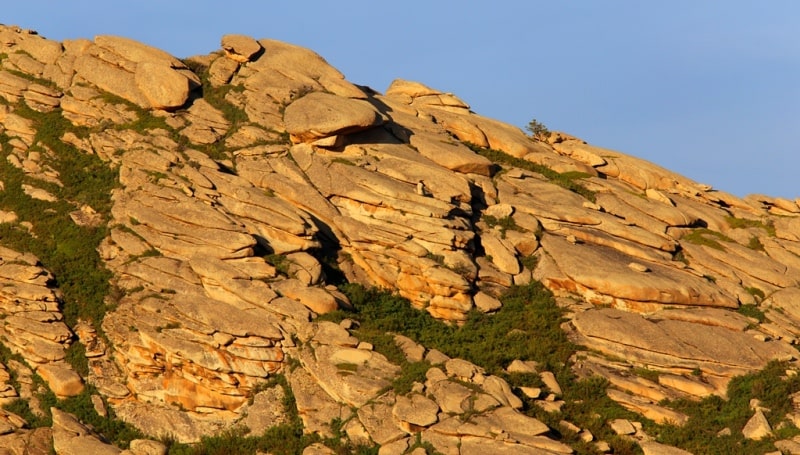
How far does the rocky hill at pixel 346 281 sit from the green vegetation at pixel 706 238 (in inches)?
12.2

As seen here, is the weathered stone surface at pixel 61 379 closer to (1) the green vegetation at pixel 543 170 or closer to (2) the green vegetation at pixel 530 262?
(2) the green vegetation at pixel 530 262

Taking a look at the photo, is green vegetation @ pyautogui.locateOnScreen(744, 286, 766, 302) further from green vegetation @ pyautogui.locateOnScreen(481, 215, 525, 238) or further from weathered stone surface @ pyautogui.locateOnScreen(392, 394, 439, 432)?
weathered stone surface @ pyautogui.locateOnScreen(392, 394, 439, 432)

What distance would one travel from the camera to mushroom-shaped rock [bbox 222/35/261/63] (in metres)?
62.1

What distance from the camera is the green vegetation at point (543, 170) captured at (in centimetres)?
5736

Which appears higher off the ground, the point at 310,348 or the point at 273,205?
the point at 273,205

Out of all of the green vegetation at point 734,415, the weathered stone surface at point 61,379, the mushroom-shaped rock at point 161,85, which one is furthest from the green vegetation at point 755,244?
the weathered stone surface at point 61,379

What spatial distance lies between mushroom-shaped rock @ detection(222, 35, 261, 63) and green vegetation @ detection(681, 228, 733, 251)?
88.1 ft

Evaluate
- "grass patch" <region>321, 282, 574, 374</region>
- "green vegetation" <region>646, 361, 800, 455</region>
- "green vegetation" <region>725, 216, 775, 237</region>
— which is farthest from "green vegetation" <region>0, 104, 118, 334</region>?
"green vegetation" <region>725, 216, 775, 237</region>

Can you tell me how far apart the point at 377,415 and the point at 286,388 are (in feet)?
15.5

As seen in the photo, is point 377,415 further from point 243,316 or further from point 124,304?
point 124,304

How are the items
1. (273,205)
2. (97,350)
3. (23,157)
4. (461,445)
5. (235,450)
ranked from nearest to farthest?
(461,445)
(235,450)
(97,350)
(273,205)
(23,157)

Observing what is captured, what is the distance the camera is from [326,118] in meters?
53.8

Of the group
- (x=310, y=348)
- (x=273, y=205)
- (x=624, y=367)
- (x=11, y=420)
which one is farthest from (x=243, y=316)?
(x=624, y=367)

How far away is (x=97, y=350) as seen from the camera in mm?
46125
